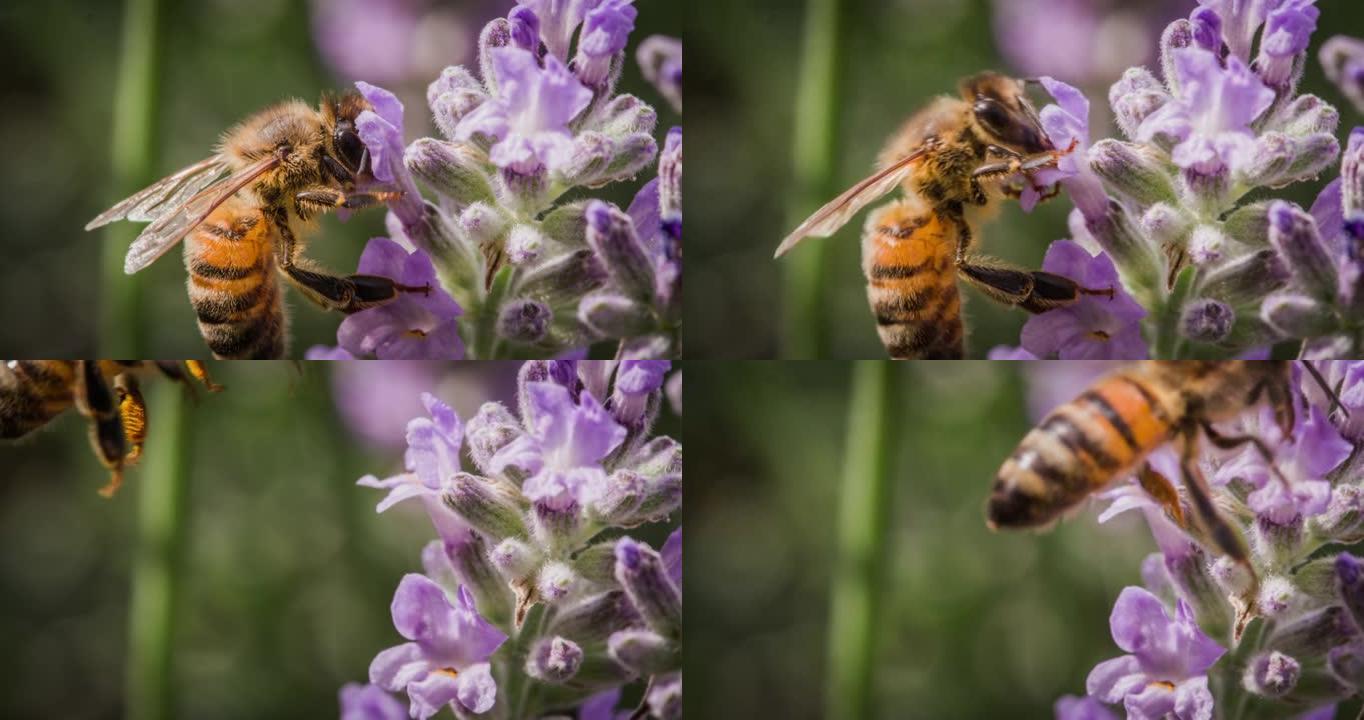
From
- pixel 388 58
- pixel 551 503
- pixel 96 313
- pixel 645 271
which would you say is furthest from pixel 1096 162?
pixel 96 313

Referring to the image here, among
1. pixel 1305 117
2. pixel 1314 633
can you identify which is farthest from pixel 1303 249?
pixel 1314 633

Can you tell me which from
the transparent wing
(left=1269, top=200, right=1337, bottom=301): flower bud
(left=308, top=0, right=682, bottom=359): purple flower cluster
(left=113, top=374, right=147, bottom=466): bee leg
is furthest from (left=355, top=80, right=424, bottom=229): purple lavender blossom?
(left=1269, top=200, right=1337, bottom=301): flower bud

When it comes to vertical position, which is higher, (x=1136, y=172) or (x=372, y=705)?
(x=1136, y=172)

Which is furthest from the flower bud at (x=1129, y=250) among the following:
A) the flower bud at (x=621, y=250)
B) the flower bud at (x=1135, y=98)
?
the flower bud at (x=621, y=250)

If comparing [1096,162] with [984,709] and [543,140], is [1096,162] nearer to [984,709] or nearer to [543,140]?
[543,140]

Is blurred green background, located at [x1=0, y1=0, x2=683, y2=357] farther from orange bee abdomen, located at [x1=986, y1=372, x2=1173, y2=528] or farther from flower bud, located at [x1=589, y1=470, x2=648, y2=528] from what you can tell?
orange bee abdomen, located at [x1=986, y1=372, x2=1173, y2=528]

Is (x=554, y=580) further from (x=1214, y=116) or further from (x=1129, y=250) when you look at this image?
(x=1214, y=116)
